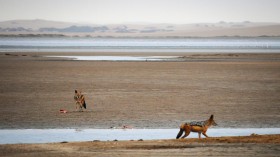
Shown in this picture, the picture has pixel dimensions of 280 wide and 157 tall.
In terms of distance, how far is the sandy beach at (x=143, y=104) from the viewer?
39.9 ft

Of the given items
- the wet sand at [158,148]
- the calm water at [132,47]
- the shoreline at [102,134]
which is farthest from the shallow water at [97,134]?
the calm water at [132,47]

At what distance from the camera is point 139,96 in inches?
961

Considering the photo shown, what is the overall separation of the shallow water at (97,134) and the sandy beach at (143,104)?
0.70m

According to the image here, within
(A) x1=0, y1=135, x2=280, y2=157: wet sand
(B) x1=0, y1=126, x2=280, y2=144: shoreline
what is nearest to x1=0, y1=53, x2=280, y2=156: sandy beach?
(A) x1=0, y1=135, x2=280, y2=157: wet sand

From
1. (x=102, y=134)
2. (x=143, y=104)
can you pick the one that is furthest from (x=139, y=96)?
(x=102, y=134)

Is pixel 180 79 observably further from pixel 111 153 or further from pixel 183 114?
pixel 111 153

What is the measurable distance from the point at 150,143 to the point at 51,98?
37.4ft

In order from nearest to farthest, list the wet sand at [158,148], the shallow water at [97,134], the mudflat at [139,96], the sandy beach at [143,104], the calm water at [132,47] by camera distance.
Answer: the wet sand at [158,148] → the sandy beach at [143,104] → the shallow water at [97,134] → the mudflat at [139,96] → the calm water at [132,47]

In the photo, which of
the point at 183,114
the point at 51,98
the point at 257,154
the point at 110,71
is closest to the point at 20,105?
the point at 51,98

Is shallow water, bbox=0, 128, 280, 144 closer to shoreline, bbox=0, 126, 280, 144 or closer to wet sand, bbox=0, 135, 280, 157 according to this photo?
shoreline, bbox=0, 126, 280, 144

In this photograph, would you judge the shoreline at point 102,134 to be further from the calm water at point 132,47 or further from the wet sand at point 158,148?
the calm water at point 132,47

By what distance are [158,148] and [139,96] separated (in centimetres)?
1229

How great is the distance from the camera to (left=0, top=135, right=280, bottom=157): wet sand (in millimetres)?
11543

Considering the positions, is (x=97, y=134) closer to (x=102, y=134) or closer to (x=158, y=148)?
(x=102, y=134)
